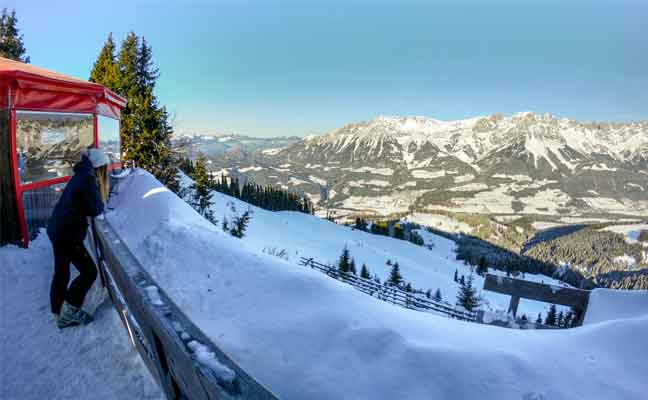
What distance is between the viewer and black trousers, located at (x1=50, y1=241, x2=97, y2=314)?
4.11m

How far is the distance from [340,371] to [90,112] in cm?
954

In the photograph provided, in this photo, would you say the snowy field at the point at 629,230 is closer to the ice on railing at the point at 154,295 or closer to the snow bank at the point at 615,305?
the snow bank at the point at 615,305

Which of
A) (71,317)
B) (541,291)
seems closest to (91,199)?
(71,317)

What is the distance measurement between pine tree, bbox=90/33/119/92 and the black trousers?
61.5 feet

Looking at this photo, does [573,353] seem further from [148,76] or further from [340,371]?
[148,76]

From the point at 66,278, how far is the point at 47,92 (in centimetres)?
515

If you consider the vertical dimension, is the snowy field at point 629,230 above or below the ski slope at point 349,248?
below

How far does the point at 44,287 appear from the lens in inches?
202

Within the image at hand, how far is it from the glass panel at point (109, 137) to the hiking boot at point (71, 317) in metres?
7.16

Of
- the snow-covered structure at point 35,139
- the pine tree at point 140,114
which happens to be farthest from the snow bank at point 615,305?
the pine tree at point 140,114

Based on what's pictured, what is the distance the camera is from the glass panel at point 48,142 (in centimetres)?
682

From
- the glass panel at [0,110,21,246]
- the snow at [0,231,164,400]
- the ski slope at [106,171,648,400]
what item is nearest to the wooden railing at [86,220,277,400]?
the snow at [0,231,164,400]

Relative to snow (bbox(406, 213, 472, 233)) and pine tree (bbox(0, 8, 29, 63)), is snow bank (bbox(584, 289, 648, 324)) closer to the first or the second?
pine tree (bbox(0, 8, 29, 63))

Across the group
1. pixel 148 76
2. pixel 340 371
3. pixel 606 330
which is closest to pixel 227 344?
pixel 340 371
